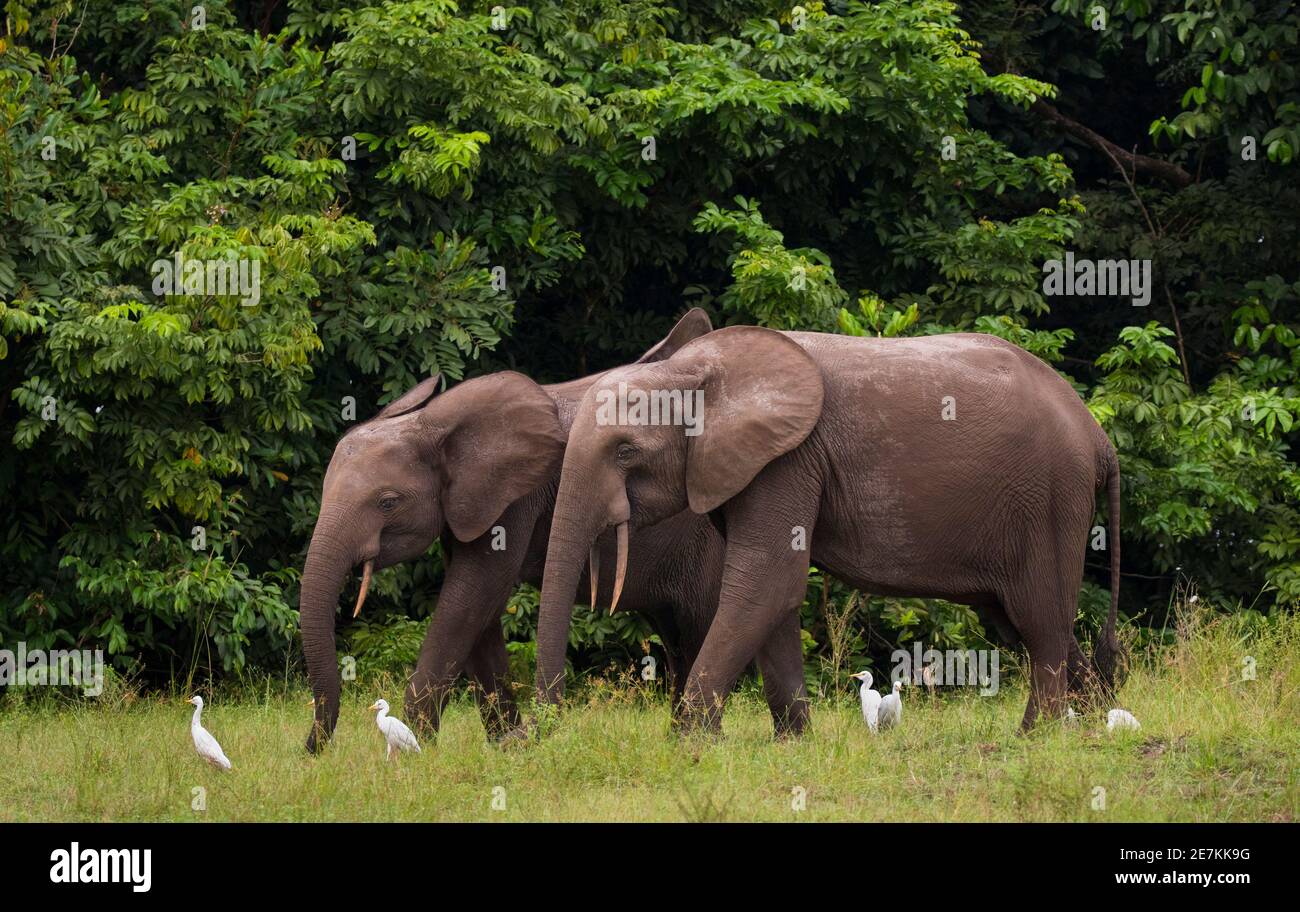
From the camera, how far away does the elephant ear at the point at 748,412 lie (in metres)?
9.74

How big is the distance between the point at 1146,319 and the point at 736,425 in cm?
894

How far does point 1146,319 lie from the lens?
17.6 meters

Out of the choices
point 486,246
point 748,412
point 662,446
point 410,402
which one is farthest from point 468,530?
point 486,246

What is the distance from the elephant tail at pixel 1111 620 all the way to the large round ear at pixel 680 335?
2.46m

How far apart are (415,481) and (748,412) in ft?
6.52

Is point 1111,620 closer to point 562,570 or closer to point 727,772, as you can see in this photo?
point 727,772

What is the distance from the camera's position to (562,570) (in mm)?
9766

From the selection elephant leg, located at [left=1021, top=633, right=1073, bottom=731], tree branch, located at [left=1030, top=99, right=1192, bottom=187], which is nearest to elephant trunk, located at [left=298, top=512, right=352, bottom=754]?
elephant leg, located at [left=1021, top=633, right=1073, bottom=731]

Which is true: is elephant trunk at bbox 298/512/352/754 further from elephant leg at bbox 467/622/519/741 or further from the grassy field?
elephant leg at bbox 467/622/519/741

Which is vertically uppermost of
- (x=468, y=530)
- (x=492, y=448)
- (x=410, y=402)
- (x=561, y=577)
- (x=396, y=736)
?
(x=410, y=402)

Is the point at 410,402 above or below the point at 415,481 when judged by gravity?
above

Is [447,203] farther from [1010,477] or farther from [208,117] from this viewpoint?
[1010,477]

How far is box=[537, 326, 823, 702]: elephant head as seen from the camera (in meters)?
9.75

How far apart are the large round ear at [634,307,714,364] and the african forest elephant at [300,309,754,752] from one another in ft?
0.04
